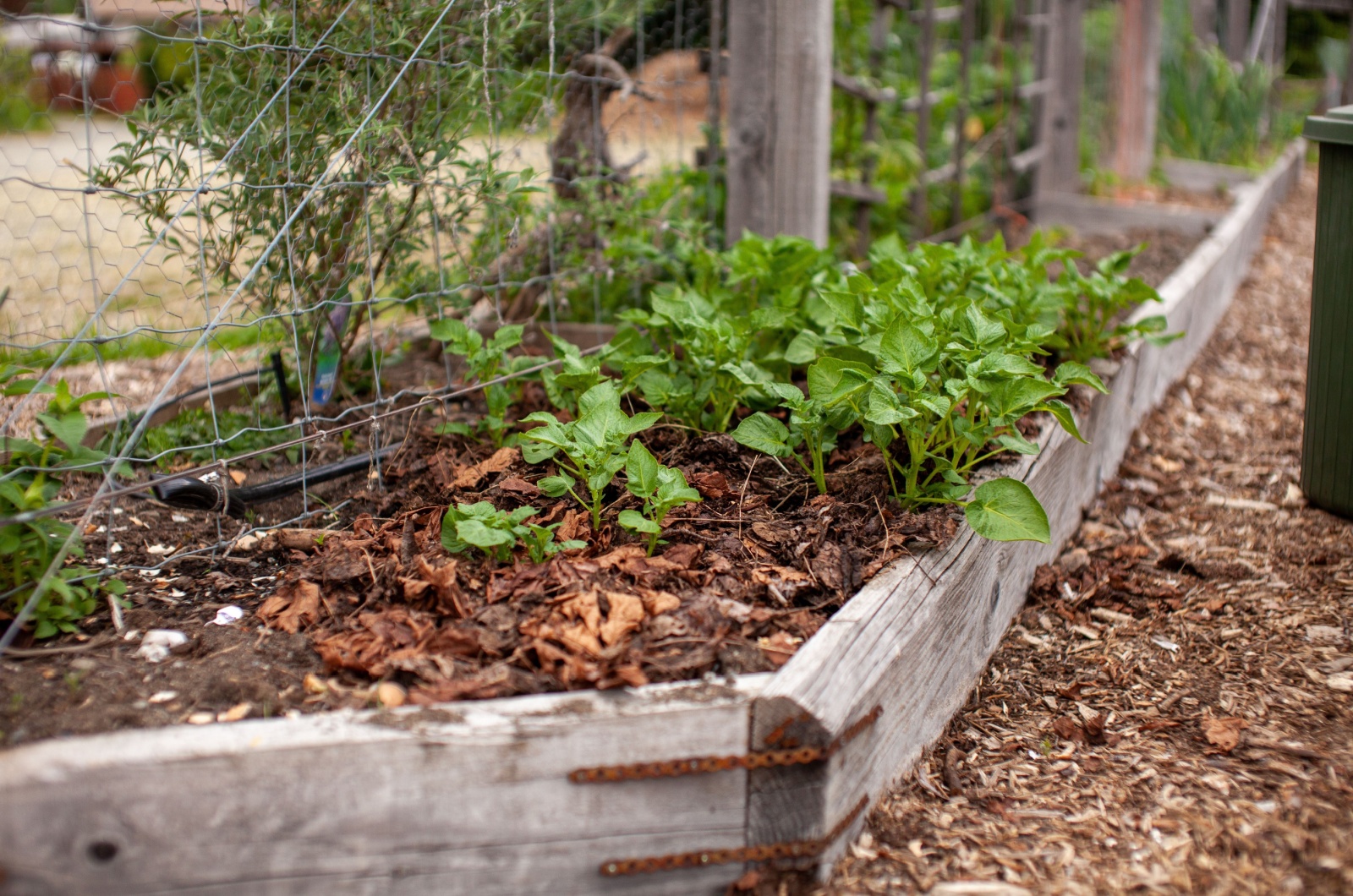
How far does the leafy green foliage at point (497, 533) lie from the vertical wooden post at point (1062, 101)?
5.34 meters

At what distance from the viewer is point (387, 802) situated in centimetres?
142

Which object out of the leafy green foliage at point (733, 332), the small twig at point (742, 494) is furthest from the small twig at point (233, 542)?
the small twig at point (742, 494)

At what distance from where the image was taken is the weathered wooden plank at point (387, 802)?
1.35 meters

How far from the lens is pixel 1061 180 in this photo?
6.78 metres

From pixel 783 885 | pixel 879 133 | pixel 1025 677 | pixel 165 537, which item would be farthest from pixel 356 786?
pixel 879 133

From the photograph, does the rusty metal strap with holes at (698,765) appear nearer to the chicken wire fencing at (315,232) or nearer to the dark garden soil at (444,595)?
the dark garden soil at (444,595)

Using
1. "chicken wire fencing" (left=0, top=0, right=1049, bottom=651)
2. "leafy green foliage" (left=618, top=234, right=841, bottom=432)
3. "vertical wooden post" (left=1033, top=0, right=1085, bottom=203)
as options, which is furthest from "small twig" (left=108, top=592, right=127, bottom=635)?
"vertical wooden post" (left=1033, top=0, right=1085, bottom=203)

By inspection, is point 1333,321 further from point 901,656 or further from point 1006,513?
point 901,656

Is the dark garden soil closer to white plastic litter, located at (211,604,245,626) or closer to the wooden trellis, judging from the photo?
white plastic litter, located at (211,604,245,626)

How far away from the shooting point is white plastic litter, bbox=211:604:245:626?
A: 1.84 meters

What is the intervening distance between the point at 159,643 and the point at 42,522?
0.86 ft

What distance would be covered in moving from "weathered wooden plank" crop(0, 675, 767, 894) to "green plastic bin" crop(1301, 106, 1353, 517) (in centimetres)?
187

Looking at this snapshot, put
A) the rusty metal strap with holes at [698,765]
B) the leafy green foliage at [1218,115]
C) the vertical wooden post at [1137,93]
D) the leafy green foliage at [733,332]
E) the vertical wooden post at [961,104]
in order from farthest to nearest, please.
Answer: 1. the vertical wooden post at [1137,93]
2. the leafy green foliage at [1218,115]
3. the vertical wooden post at [961,104]
4. the leafy green foliage at [733,332]
5. the rusty metal strap with holes at [698,765]

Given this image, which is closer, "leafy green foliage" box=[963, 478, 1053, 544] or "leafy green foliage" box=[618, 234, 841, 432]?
"leafy green foliage" box=[963, 478, 1053, 544]
